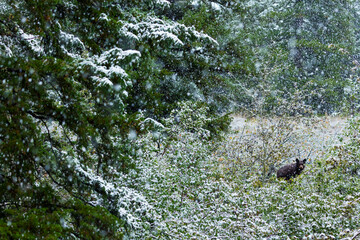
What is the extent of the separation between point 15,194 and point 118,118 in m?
1.37

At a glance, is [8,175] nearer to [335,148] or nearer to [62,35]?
[62,35]

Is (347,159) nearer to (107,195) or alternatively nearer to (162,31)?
(162,31)

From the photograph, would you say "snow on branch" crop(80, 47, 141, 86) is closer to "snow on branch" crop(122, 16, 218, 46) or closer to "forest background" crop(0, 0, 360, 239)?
"forest background" crop(0, 0, 360, 239)

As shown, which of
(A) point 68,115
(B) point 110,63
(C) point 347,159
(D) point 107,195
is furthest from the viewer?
(C) point 347,159

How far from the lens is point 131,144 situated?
21.8 feet

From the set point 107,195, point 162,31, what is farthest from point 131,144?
point 162,31

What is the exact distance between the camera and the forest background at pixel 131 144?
138 inches

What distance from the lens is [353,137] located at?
9172 millimetres

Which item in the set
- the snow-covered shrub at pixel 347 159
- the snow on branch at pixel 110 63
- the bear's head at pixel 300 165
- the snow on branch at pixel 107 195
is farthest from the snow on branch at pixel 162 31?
the bear's head at pixel 300 165

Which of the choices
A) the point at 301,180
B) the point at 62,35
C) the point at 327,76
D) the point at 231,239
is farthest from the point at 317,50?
the point at 62,35

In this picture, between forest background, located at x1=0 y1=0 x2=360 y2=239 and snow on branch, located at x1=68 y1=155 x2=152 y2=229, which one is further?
snow on branch, located at x1=68 y1=155 x2=152 y2=229

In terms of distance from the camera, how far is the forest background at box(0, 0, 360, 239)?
351cm

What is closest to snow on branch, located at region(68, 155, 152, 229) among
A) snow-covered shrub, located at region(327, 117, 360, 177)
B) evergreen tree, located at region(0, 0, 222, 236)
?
evergreen tree, located at region(0, 0, 222, 236)

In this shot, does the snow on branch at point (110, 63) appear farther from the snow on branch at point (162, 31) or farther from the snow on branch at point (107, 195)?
the snow on branch at point (107, 195)
